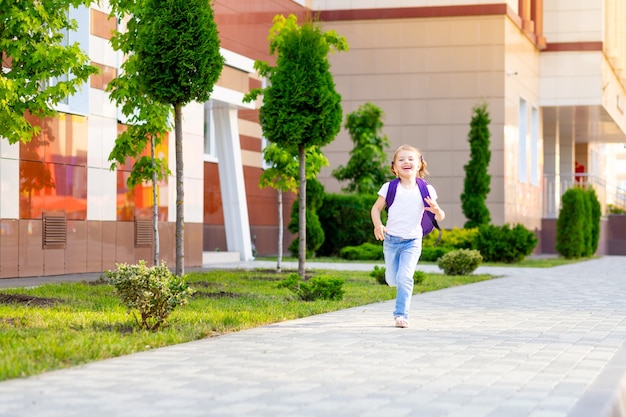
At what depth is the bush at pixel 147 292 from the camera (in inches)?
370

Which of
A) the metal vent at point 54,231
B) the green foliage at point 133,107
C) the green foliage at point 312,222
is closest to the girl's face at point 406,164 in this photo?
the green foliage at point 133,107

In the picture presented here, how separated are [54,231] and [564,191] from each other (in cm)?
2997

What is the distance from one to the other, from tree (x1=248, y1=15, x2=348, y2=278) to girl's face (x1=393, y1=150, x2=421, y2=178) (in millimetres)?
6732

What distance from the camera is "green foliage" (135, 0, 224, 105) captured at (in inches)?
553

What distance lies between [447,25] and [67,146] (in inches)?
756

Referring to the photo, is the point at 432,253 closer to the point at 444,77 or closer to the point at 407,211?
the point at 444,77

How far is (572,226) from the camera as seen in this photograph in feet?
107

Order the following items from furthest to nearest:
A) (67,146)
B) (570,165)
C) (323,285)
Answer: (570,165)
(67,146)
(323,285)

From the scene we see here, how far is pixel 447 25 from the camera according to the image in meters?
34.8

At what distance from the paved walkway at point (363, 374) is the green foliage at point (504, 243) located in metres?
16.1

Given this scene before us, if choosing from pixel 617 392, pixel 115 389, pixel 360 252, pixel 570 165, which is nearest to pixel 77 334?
pixel 115 389

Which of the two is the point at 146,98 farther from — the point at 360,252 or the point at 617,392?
the point at 360,252

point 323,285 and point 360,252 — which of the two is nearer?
point 323,285

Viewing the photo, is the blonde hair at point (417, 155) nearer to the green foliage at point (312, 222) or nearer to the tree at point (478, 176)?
the green foliage at point (312, 222)
